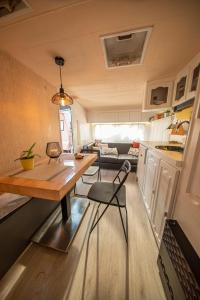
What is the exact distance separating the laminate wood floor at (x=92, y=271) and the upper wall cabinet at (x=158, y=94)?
2.09 meters

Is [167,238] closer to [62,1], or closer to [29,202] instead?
[29,202]

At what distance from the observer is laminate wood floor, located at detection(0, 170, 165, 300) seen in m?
0.88

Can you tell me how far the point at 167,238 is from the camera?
87cm

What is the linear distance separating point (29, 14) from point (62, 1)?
0.31 metres

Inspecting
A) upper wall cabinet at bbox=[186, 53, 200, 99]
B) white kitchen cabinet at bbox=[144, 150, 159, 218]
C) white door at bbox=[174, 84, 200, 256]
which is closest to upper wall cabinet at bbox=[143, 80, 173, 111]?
upper wall cabinet at bbox=[186, 53, 200, 99]

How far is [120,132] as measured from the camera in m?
4.24

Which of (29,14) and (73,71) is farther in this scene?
(73,71)

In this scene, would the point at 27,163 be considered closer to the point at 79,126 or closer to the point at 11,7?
the point at 11,7

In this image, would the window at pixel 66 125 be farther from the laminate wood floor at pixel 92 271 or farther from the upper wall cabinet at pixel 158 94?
the laminate wood floor at pixel 92 271

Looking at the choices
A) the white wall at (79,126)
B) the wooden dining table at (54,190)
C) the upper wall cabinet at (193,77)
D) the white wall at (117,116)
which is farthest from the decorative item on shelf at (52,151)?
the white wall at (117,116)

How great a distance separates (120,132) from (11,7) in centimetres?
372

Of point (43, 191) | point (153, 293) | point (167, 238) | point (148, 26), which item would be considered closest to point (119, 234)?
point (153, 293)

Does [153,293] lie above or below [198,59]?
below

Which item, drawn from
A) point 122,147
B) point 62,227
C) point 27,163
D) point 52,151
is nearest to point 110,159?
point 122,147
